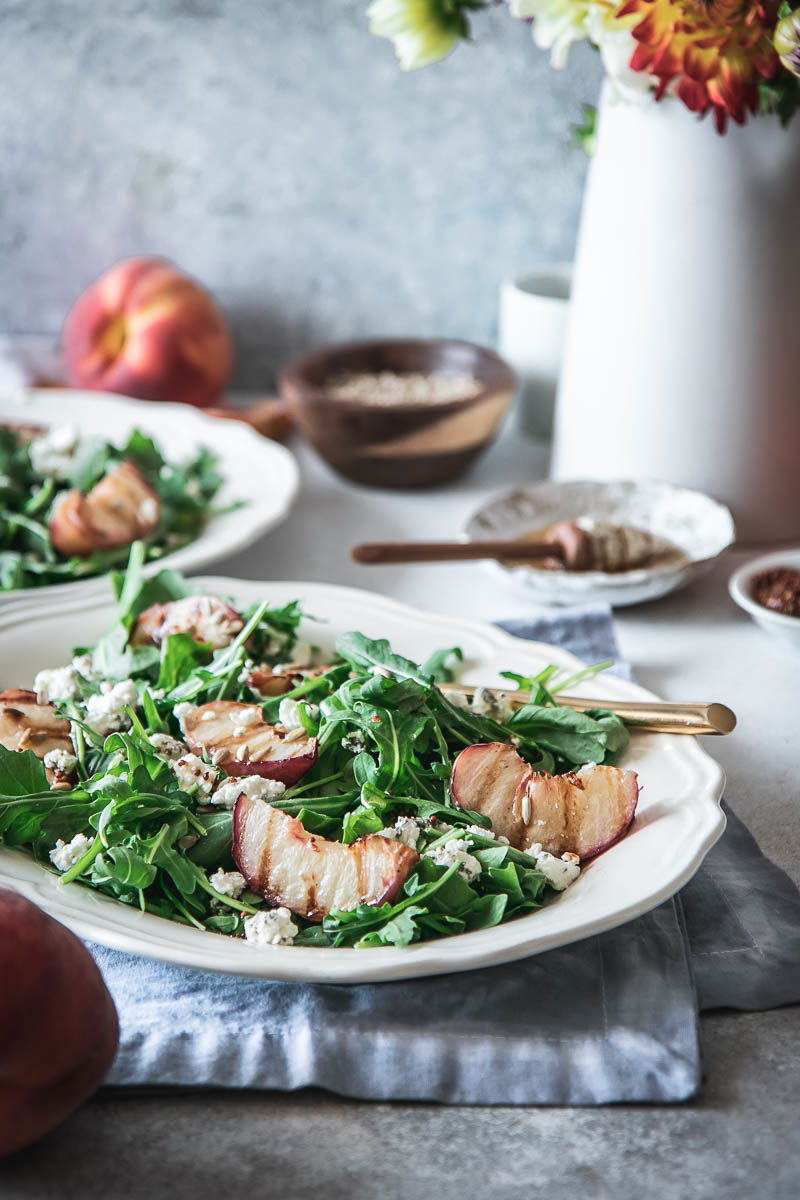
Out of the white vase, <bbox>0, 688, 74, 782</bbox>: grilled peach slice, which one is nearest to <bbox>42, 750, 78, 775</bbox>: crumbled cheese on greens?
<bbox>0, 688, 74, 782</bbox>: grilled peach slice

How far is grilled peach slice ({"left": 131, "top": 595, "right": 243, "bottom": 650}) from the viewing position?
97cm

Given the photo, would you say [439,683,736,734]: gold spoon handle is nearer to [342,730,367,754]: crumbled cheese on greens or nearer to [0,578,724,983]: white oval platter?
[0,578,724,983]: white oval platter

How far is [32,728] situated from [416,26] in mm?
797

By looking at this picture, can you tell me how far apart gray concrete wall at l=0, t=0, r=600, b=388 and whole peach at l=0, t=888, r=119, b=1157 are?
130 cm

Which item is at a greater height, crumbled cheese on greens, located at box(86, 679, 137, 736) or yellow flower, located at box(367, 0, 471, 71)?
yellow flower, located at box(367, 0, 471, 71)

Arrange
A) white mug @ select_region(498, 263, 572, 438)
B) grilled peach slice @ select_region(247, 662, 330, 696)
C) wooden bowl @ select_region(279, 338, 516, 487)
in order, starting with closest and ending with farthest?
1. grilled peach slice @ select_region(247, 662, 330, 696)
2. wooden bowl @ select_region(279, 338, 516, 487)
3. white mug @ select_region(498, 263, 572, 438)

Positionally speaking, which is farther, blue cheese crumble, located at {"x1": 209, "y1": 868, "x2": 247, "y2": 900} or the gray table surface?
blue cheese crumble, located at {"x1": 209, "y1": 868, "x2": 247, "y2": 900}

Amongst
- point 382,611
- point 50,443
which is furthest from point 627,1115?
point 50,443

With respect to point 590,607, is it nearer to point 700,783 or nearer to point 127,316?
point 700,783

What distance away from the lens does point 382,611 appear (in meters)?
1.06

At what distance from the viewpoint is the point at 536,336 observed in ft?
5.07

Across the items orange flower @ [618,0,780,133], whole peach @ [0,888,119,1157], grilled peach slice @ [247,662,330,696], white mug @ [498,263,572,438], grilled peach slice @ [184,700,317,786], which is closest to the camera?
whole peach @ [0,888,119,1157]

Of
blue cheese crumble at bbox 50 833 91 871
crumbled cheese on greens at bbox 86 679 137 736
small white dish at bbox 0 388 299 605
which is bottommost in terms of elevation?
small white dish at bbox 0 388 299 605

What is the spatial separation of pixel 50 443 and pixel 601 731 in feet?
2.46
